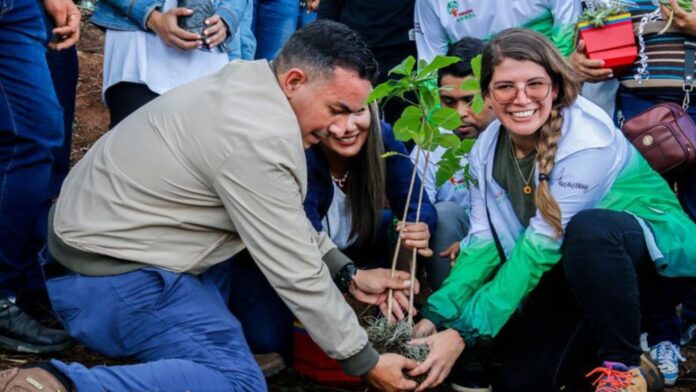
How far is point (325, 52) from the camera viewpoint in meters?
2.77

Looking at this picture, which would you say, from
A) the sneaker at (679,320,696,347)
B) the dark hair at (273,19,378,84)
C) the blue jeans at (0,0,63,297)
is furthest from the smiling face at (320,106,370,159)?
the sneaker at (679,320,696,347)

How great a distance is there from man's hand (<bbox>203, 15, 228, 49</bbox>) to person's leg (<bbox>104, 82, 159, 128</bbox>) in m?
0.30

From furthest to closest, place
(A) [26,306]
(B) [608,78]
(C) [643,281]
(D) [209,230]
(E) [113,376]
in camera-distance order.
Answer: (B) [608,78], (A) [26,306], (C) [643,281], (D) [209,230], (E) [113,376]

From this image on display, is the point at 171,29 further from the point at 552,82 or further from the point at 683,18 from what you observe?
the point at 683,18

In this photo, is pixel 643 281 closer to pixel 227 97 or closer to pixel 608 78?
pixel 608 78

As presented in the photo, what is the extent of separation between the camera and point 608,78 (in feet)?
12.6

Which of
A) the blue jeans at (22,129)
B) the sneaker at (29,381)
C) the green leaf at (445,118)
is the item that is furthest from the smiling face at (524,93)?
the sneaker at (29,381)

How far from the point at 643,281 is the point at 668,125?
0.60 metres

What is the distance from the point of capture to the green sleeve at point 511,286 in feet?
10.4

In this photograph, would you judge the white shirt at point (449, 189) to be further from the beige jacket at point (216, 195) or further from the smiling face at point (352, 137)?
the beige jacket at point (216, 195)

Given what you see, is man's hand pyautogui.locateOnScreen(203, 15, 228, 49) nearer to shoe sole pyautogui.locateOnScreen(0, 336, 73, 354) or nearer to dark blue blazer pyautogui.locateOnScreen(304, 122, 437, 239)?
dark blue blazer pyautogui.locateOnScreen(304, 122, 437, 239)

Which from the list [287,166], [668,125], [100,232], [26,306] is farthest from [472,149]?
[26,306]

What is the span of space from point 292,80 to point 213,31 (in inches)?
43.2

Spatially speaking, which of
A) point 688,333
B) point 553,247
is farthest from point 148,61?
point 688,333
